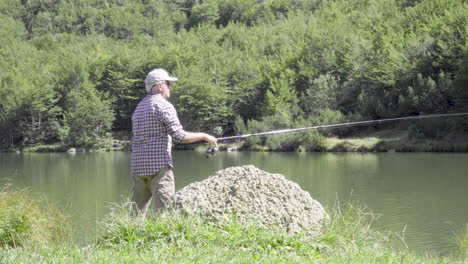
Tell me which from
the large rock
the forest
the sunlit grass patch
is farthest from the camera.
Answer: the forest

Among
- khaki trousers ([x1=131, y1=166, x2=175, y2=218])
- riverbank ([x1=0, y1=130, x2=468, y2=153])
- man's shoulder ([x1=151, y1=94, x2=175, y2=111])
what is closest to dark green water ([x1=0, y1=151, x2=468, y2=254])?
khaki trousers ([x1=131, y1=166, x2=175, y2=218])

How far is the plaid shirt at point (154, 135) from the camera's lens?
19.1 feet

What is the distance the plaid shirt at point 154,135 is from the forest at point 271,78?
124 ft

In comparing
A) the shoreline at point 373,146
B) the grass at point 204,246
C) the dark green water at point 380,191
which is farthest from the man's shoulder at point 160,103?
the shoreline at point 373,146

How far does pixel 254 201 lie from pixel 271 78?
59271mm

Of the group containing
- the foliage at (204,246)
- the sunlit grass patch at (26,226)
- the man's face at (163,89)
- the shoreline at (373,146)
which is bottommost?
the shoreline at (373,146)

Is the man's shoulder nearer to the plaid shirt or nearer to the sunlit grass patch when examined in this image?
the plaid shirt

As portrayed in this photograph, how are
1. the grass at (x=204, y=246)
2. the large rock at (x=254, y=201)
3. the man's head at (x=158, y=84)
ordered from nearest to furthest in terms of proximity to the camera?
the grass at (x=204, y=246)
the large rock at (x=254, y=201)
the man's head at (x=158, y=84)

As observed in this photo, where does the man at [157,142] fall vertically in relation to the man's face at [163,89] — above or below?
below

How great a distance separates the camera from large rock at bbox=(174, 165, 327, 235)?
19.0 feet

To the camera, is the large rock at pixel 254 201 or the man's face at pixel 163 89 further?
the man's face at pixel 163 89

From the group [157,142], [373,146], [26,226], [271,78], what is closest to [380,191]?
[26,226]

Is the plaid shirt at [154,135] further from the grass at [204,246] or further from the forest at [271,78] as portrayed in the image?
the forest at [271,78]

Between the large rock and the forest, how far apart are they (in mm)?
Result: 36971
